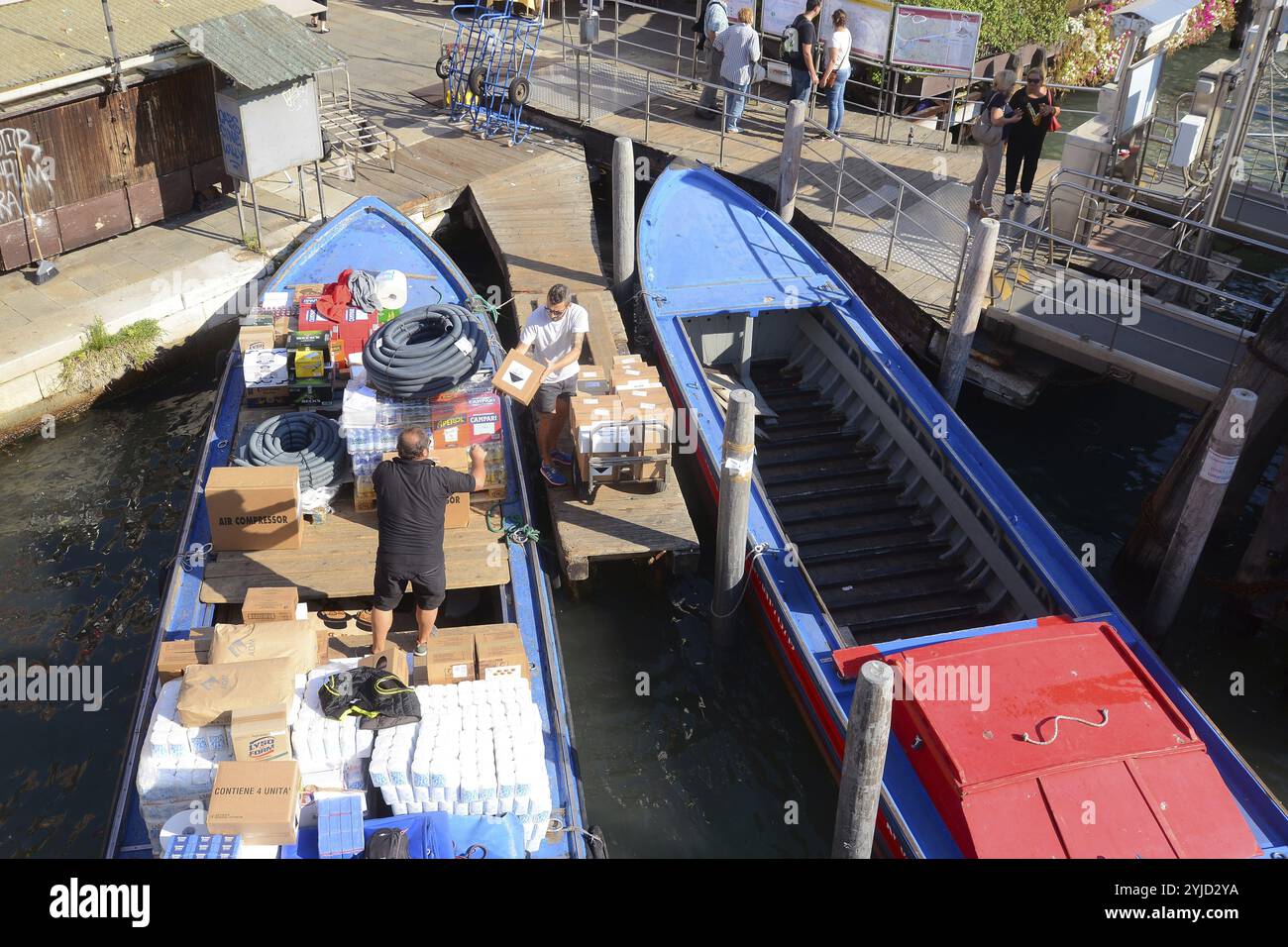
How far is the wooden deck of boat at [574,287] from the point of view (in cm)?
983

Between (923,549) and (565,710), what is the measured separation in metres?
4.02

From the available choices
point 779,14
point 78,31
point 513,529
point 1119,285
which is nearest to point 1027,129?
point 1119,285

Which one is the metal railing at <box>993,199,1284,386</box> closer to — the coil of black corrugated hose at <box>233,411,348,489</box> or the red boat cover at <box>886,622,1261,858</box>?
the red boat cover at <box>886,622,1261,858</box>

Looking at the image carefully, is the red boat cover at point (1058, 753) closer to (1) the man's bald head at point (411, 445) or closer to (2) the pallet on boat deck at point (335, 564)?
(2) the pallet on boat deck at point (335, 564)

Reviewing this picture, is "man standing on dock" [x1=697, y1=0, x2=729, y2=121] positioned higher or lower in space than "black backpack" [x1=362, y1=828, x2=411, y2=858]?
higher

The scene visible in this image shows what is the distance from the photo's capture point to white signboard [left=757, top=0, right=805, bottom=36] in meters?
17.2

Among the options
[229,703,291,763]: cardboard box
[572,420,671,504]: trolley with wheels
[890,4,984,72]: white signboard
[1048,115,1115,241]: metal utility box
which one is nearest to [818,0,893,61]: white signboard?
[890,4,984,72]: white signboard

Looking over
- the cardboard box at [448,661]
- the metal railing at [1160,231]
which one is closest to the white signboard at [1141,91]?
the metal railing at [1160,231]

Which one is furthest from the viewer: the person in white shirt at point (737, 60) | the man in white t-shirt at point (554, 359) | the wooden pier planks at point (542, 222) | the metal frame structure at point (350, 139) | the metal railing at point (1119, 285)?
the metal frame structure at point (350, 139)

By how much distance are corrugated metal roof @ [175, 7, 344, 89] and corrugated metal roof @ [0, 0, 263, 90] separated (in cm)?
57

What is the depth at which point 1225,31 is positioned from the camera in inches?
1037

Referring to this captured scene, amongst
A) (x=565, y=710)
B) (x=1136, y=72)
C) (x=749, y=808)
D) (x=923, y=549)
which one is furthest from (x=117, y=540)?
(x=1136, y=72)

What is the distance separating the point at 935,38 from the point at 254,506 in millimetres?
12021

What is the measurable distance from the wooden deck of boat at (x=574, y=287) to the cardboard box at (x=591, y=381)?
891 mm
